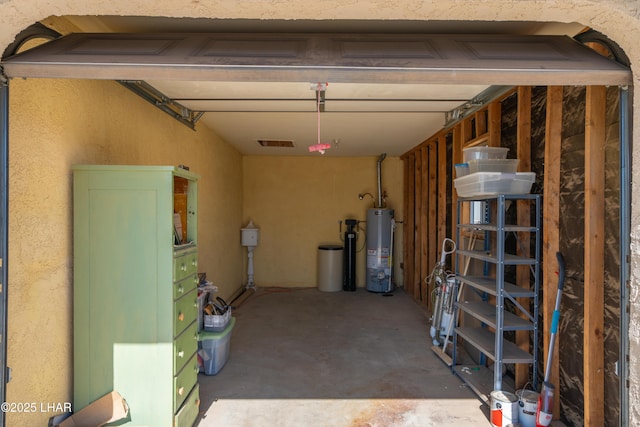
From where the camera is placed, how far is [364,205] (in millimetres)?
6547

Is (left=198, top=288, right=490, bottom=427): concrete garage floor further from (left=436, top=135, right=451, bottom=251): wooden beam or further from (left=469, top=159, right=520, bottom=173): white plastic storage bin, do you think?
(left=469, top=159, right=520, bottom=173): white plastic storage bin

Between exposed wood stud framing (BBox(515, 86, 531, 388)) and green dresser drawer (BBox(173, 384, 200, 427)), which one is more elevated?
exposed wood stud framing (BBox(515, 86, 531, 388))

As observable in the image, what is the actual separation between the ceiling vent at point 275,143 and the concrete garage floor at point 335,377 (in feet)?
7.96

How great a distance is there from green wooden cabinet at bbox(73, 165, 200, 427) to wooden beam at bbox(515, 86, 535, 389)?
2430mm

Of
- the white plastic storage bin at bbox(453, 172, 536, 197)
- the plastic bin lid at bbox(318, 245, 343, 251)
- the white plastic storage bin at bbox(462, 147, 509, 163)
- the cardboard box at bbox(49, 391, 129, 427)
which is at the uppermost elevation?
the white plastic storage bin at bbox(462, 147, 509, 163)

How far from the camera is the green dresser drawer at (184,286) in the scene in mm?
2050

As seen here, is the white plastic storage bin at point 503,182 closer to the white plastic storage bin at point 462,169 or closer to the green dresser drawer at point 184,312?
the white plastic storage bin at point 462,169

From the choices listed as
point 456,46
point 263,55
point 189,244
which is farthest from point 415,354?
point 263,55

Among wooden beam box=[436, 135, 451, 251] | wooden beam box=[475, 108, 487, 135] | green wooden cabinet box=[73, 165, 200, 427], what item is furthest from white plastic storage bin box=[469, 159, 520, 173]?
green wooden cabinet box=[73, 165, 200, 427]

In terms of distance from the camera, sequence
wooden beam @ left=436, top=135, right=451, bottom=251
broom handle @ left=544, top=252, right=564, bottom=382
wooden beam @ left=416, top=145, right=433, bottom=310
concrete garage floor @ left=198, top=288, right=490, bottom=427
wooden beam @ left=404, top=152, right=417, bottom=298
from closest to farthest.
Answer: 1. broom handle @ left=544, top=252, right=564, bottom=382
2. concrete garage floor @ left=198, top=288, right=490, bottom=427
3. wooden beam @ left=436, top=135, right=451, bottom=251
4. wooden beam @ left=416, top=145, right=433, bottom=310
5. wooden beam @ left=404, top=152, right=417, bottom=298

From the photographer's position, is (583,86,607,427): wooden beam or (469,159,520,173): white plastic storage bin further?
(469,159,520,173): white plastic storage bin

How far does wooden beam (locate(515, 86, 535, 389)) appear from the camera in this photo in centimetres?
262

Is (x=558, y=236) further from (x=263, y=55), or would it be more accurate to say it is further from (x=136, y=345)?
(x=136, y=345)

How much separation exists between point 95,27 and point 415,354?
355 cm
